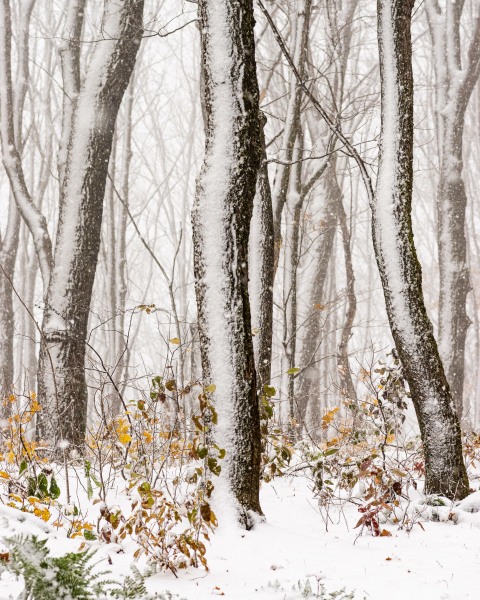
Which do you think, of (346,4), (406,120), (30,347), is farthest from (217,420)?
(30,347)

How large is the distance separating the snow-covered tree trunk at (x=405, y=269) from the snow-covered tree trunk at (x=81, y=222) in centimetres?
280

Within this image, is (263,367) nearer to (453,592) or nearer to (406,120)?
(406,120)

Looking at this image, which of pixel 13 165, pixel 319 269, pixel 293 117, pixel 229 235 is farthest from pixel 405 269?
pixel 319 269

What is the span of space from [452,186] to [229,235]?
578 centimetres

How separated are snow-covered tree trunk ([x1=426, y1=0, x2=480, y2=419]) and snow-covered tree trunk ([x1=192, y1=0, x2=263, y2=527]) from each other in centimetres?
515

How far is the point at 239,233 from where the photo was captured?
354 cm

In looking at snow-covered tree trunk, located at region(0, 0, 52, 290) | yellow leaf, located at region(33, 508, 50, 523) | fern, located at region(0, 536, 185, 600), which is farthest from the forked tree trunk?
fern, located at region(0, 536, 185, 600)

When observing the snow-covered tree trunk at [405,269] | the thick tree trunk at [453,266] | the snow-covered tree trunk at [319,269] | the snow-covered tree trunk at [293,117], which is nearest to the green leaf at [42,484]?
the snow-covered tree trunk at [405,269]

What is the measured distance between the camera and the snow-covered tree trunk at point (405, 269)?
13.2 feet

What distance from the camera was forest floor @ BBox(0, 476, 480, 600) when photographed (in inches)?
99.8

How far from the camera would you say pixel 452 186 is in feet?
27.2

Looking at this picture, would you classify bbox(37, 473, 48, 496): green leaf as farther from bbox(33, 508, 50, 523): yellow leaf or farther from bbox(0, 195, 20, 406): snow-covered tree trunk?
bbox(0, 195, 20, 406): snow-covered tree trunk

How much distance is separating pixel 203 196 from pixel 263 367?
2099mm

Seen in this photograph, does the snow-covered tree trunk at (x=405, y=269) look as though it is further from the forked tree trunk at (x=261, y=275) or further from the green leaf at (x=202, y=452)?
the green leaf at (x=202, y=452)
